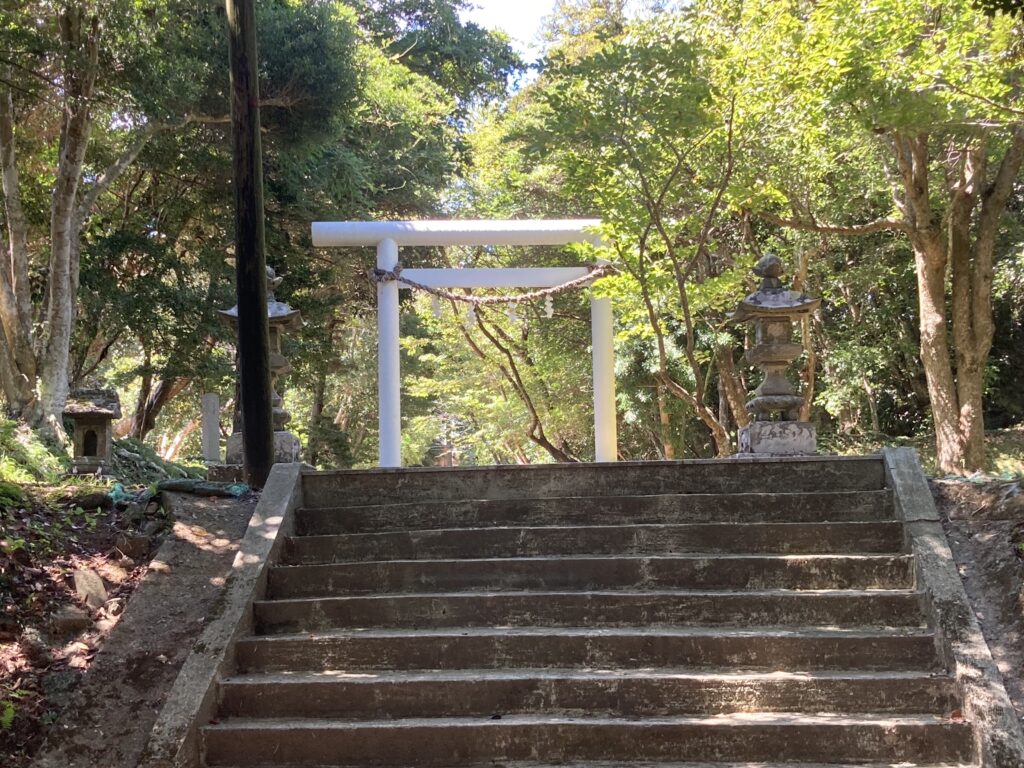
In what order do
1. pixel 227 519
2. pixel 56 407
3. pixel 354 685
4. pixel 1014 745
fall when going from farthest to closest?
pixel 56 407 → pixel 227 519 → pixel 354 685 → pixel 1014 745

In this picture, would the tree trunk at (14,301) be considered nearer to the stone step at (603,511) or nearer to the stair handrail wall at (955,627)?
the stone step at (603,511)

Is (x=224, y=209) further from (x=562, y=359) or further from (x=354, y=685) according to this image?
(x=354, y=685)

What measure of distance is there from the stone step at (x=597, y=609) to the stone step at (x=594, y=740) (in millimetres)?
555

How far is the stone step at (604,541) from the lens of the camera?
445 cm

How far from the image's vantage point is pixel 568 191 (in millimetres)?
9445

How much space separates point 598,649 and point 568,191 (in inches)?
253

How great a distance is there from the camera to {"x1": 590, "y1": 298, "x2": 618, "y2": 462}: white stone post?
10773 millimetres

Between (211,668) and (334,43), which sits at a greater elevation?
(334,43)

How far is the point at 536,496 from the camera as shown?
5.10 m

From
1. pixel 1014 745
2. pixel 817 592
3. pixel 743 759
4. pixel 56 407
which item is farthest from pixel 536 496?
pixel 56 407

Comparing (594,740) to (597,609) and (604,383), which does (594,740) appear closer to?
(597,609)

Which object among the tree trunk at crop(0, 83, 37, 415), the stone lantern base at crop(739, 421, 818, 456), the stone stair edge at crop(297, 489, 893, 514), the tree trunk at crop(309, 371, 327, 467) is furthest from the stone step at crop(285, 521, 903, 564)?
the tree trunk at crop(309, 371, 327, 467)

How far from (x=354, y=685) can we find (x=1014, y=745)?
246 centimetres

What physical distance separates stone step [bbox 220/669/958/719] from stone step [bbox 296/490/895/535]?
1.21 m
